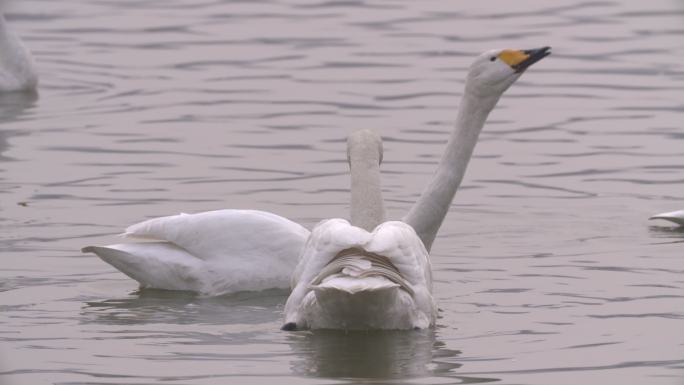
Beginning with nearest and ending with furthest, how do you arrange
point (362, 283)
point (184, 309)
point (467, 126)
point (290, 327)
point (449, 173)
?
1. point (362, 283)
2. point (290, 327)
3. point (184, 309)
4. point (449, 173)
5. point (467, 126)

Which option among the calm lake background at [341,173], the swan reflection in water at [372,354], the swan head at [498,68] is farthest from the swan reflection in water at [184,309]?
the swan head at [498,68]

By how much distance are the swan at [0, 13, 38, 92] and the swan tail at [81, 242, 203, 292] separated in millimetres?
7339

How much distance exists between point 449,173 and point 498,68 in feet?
2.13

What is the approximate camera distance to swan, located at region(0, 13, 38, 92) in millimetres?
17391

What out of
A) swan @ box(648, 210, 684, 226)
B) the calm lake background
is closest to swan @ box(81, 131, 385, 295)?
the calm lake background

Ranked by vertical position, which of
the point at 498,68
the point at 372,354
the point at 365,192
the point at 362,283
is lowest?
the point at 372,354

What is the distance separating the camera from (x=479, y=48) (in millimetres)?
18781

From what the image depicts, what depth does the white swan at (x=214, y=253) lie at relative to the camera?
1020 cm

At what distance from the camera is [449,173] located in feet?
34.2

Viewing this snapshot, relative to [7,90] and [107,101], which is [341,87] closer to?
[107,101]

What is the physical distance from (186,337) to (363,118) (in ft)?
22.0

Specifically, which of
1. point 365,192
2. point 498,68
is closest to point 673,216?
point 498,68

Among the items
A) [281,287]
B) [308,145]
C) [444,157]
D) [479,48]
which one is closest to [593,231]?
[444,157]

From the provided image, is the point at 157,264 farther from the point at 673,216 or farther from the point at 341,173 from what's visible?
the point at 341,173
